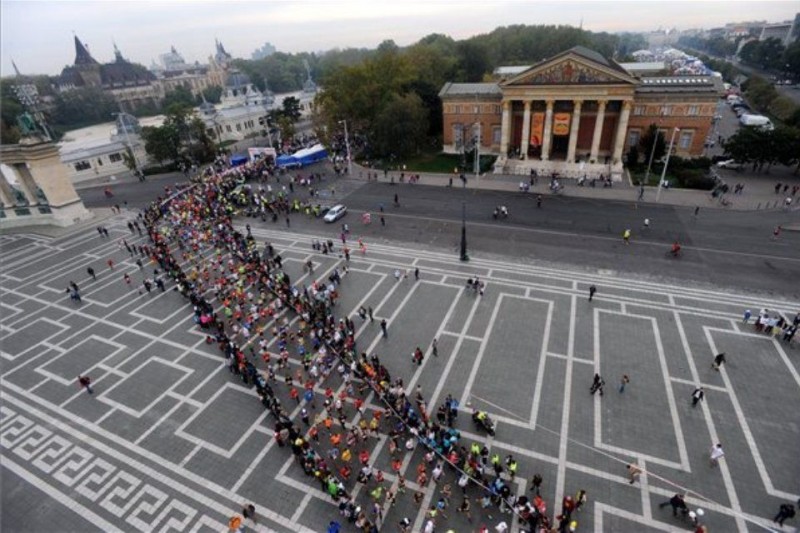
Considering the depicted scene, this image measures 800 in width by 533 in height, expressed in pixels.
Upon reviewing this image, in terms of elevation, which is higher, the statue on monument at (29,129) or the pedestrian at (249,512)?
the statue on monument at (29,129)

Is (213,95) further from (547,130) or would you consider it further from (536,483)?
(536,483)

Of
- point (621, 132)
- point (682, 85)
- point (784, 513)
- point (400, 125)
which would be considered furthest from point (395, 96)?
point (784, 513)

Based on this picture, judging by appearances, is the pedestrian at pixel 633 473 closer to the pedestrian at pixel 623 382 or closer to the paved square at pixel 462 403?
the paved square at pixel 462 403

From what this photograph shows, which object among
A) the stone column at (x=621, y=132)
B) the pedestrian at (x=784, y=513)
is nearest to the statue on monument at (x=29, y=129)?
the pedestrian at (x=784, y=513)

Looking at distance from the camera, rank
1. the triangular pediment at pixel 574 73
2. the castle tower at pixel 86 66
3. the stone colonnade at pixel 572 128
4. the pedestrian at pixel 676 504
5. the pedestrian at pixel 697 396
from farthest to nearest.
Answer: the castle tower at pixel 86 66
the stone colonnade at pixel 572 128
the triangular pediment at pixel 574 73
the pedestrian at pixel 697 396
the pedestrian at pixel 676 504

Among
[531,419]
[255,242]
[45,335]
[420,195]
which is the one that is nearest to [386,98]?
[420,195]

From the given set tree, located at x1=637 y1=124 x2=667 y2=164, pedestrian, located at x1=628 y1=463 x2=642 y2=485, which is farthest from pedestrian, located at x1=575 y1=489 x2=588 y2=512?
tree, located at x1=637 y1=124 x2=667 y2=164

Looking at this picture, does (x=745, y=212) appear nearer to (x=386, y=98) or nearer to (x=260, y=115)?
(x=386, y=98)
